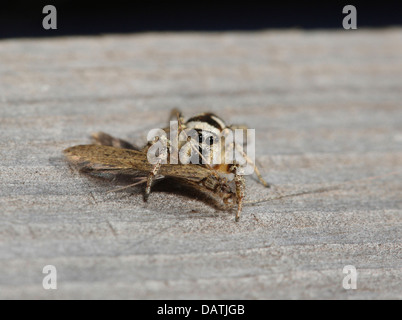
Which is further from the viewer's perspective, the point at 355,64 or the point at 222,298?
the point at 355,64

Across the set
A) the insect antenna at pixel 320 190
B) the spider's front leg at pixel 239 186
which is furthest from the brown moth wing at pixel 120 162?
the insect antenna at pixel 320 190

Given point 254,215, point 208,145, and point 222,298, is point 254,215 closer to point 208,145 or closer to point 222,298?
point 222,298

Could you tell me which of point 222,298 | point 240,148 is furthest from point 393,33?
point 222,298

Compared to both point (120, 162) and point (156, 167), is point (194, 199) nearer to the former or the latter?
point (156, 167)

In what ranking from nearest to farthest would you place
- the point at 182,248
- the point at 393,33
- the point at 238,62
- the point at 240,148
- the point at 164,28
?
Answer: 1. the point at 182,248
2. the point at 240,148
3. the point at 238,62
4. the point at 393,33
5. the point at 164,28

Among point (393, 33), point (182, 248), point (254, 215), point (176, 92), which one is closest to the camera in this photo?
point (182, 248)

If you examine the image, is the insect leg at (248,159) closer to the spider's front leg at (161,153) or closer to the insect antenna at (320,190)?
the insect antenna at (320,190)

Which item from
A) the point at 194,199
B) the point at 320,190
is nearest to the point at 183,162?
the point at 194,199
